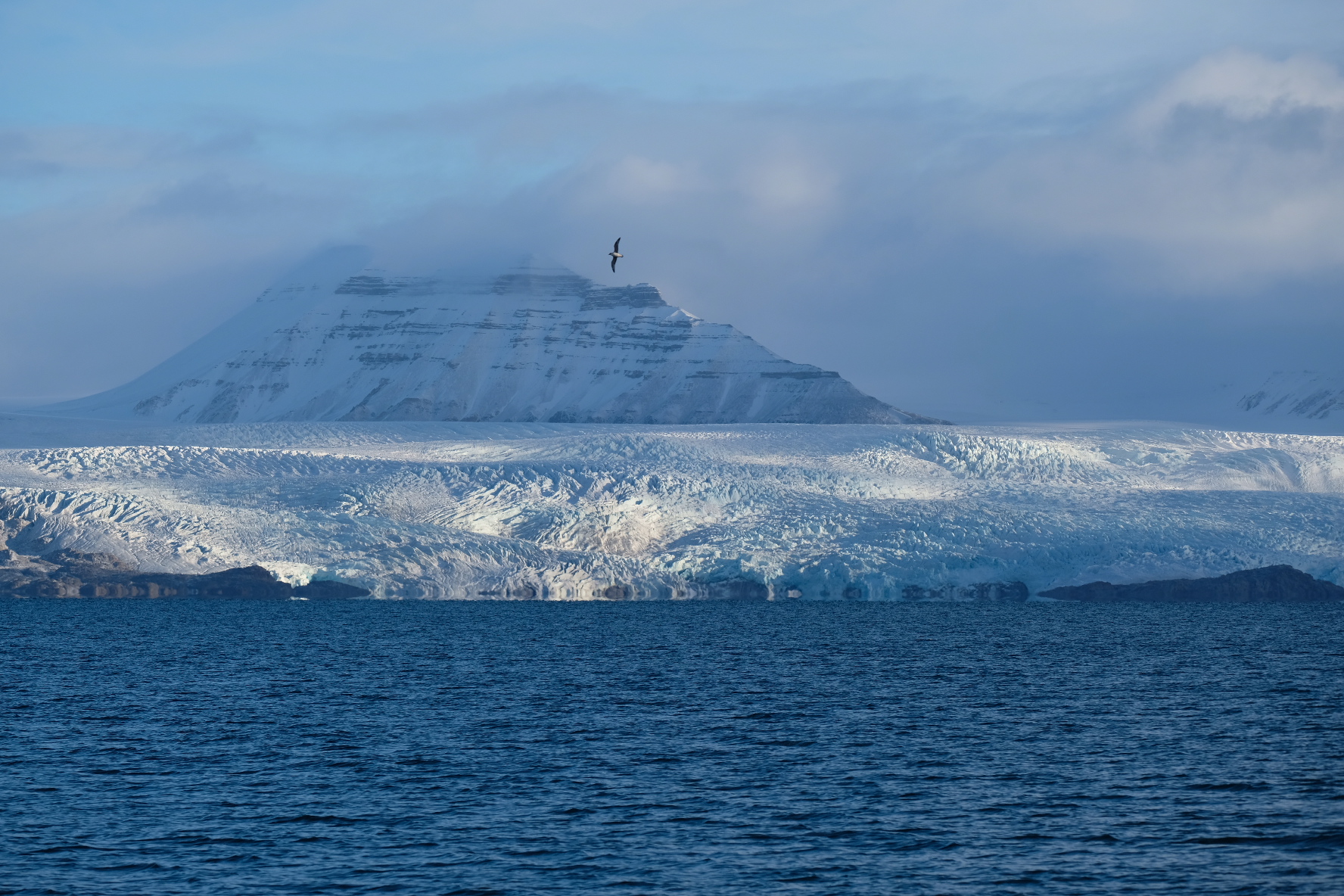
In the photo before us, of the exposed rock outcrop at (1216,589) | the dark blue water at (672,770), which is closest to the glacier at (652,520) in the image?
the exposed rock outcrop at (1216,589)

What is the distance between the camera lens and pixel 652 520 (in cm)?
10556

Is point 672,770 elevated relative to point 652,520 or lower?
lower

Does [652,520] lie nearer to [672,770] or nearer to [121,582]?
[121,582]

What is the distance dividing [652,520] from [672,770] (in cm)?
7083

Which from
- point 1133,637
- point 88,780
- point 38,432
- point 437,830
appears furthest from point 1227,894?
point 38,432

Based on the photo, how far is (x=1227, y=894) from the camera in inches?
933

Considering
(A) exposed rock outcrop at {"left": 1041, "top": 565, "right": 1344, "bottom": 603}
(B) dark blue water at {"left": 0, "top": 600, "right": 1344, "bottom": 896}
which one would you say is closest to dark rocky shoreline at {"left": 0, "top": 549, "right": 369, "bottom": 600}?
(B) dark blue water at {"left": 0, "top": 600, "right": 1344, "bottom": 896}

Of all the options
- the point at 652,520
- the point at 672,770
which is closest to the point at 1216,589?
the point at 652,520

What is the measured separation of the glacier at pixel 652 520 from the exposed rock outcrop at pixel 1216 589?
0.85 m

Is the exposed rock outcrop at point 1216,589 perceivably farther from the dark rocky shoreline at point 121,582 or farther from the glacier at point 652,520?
the dark rocky shoreline at point 121,582

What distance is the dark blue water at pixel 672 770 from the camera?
83.5 ft

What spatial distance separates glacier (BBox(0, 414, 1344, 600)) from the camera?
9806cm

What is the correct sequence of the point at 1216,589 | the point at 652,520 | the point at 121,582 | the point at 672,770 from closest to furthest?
1. the point at 672,770
2. the point at 121,582
3. the point at 1216,589
4. the point at 652,520

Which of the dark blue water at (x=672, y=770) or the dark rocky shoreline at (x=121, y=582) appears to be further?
the dark rocky shoreline at (x=121, y=582)
